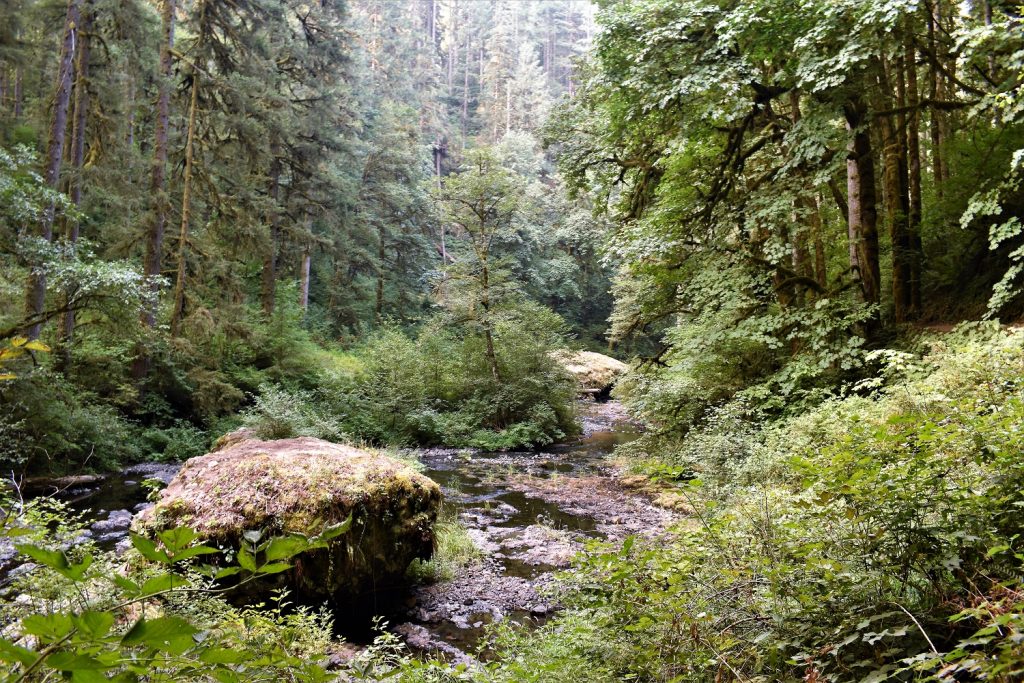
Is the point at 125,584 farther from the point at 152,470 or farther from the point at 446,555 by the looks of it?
the point at 152,470

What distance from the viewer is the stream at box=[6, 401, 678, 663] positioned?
5.16 m

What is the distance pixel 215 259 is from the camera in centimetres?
1392

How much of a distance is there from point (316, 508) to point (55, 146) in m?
10.1

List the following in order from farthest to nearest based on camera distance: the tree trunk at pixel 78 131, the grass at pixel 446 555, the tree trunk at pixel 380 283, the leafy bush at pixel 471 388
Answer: the tree trunk at pixel 380 283
the leafy bush at pixel 471 388
the tree trunk at pixel 78 131
the grass at pixel 446 555

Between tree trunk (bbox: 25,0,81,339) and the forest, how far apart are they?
74 mm

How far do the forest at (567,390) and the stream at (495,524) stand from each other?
0.22ft

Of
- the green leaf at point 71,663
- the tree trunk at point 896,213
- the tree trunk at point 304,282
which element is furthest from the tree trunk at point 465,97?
the green leaf at point 71,663

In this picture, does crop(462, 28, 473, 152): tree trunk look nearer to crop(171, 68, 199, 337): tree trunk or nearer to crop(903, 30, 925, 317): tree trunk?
crop(171, 68, 199, 337): tree trunk

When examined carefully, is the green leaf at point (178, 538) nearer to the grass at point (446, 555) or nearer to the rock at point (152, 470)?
the grass at point (446, 555)

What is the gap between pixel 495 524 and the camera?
26.8 ft

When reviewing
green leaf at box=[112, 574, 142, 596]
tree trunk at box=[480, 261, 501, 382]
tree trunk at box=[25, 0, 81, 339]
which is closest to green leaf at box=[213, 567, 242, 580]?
green leaf at box=[112, 574, 142, 596]

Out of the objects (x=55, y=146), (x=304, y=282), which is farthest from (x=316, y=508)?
(x=304, y=282)

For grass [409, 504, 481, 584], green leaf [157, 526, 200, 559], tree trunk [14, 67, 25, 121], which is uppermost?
tree trunk [14, 67, 25, 121]

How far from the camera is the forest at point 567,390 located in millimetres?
2555
